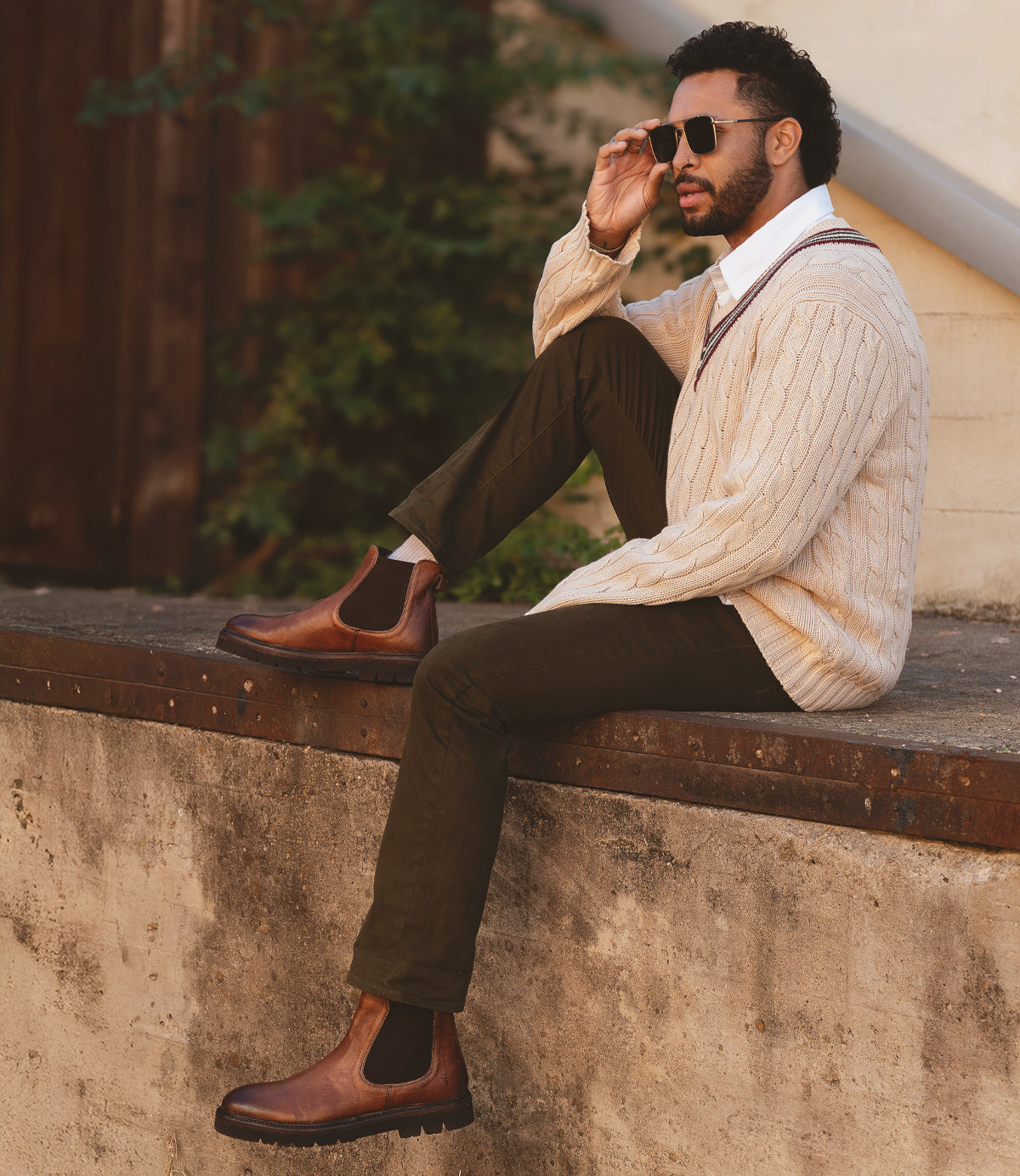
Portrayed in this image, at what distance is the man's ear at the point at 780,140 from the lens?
2541mm

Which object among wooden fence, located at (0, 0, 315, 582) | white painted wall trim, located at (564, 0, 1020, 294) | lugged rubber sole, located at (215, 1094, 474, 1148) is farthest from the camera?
wooden fence, located at (0, 0, 315, 582)

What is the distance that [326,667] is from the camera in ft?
7.99

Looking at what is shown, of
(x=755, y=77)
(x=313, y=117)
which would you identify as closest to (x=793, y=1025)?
(x=755, y=77)

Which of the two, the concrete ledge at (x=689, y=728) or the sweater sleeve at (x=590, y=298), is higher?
the sweater sleeve at (x=590, y=298)

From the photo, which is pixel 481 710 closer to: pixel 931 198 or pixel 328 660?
pixel 328 660

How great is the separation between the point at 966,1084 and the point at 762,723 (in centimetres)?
62

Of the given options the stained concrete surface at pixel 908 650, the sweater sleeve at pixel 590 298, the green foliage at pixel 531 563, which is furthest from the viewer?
the green foliage at pixel 531 563

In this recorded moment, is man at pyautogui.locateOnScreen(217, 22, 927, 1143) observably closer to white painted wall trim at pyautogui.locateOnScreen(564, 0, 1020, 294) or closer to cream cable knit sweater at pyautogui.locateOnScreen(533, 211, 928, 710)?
cream cable knit sweater at pyautogui.locateOnScreen(533, 211, 928, 710)

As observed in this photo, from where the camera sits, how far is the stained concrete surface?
223 cm

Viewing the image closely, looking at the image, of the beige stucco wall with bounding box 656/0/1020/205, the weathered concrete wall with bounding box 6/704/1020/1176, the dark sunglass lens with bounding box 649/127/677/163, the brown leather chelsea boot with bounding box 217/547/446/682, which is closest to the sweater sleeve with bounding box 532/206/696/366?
the dark sunglass lens with bounding box 649/127/677/163

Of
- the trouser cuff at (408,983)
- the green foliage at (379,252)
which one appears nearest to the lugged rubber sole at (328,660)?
the trouser cuff at (408,983)

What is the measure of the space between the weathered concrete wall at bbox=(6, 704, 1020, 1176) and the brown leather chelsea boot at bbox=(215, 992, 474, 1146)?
0.28m

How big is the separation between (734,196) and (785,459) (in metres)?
0.69

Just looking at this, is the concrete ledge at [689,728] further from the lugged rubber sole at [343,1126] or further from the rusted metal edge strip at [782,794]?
the lugged rubber sole at [343,1126]
